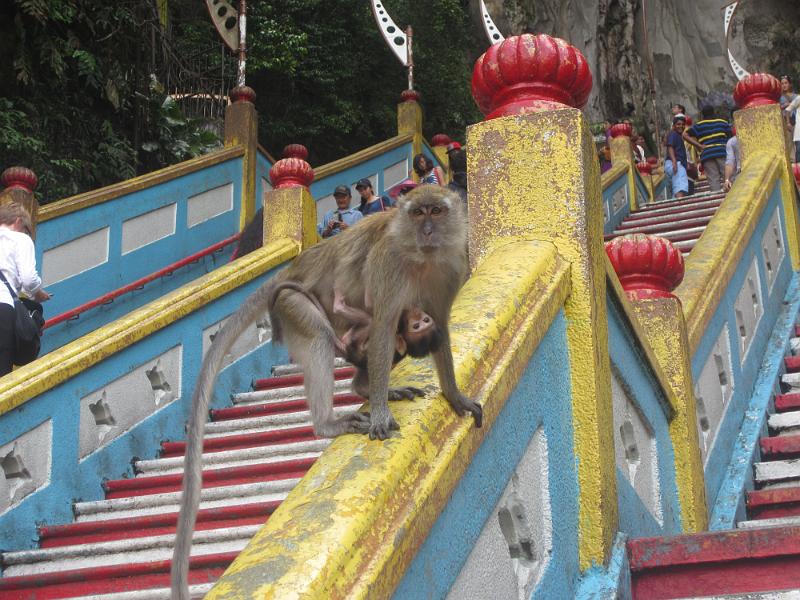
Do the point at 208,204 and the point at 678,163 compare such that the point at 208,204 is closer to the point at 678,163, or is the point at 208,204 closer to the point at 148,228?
the point at 148,228

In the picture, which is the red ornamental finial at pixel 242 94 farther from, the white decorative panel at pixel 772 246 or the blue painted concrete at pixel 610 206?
the white decorative panel at pixel 772 246

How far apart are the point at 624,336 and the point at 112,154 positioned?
967 cm

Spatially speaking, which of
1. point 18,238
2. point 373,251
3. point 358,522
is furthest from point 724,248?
point 358,522

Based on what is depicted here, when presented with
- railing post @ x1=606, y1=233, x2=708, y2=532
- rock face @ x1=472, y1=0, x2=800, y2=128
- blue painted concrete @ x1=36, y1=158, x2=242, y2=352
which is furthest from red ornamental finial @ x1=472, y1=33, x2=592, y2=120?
rock face @ x1=472, y1=0, x2=800, y2=128

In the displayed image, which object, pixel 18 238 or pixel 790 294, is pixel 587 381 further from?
pixel 790 294

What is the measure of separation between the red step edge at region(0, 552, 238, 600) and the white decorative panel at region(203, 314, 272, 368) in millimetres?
2043

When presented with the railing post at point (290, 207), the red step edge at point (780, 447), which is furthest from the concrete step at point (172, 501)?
the railing post at point (290, 207)

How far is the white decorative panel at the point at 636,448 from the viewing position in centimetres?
390

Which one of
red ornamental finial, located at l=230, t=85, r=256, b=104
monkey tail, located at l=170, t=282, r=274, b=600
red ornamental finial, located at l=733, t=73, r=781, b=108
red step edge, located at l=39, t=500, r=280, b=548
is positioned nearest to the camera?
monkey tail, located at l=170, t=282, r=274, b=600

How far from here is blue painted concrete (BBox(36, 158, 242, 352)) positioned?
28.2ft

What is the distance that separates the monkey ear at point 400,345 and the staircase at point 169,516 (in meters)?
1.41

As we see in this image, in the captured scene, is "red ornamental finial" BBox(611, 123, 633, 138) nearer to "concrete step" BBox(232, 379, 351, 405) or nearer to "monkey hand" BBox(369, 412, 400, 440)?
"concrete step" BBox(232, 379, 351, 405)

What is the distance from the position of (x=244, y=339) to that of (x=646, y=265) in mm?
2991

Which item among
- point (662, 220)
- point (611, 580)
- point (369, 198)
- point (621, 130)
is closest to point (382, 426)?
point (611, 580)
